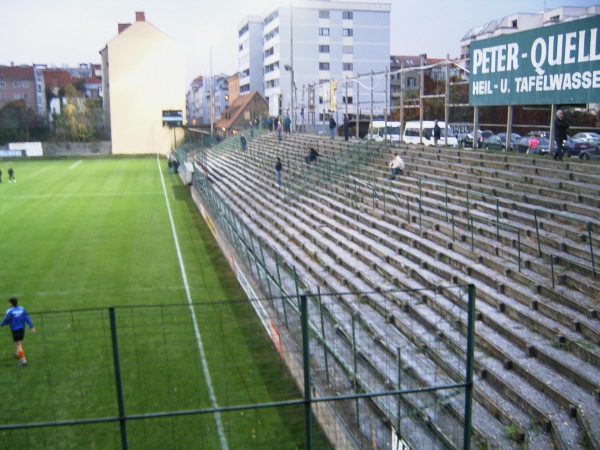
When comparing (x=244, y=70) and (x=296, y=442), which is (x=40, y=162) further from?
(x=296, y=442)

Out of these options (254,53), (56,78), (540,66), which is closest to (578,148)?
(540,66)

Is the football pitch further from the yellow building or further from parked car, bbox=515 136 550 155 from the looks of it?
the yellow building

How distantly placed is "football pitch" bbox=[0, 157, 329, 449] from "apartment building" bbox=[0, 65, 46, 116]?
108140mm

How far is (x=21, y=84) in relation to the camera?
5064 inches

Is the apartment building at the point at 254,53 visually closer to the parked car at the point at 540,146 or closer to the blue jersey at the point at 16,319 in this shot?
the parked car at the point at 540,146

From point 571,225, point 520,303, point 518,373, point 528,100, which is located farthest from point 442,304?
point 528,100

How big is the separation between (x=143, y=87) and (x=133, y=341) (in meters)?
64.5

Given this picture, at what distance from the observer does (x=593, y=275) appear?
10.3 m

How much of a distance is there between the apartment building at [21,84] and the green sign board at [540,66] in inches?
4826

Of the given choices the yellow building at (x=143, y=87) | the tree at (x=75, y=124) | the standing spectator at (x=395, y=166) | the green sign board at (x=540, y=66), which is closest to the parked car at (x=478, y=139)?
the standing spectator at (x=395, y=166)

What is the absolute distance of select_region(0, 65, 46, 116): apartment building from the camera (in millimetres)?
127125

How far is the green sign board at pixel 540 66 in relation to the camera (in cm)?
1542

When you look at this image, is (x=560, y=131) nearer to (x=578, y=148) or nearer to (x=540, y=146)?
(x=578, y=148)

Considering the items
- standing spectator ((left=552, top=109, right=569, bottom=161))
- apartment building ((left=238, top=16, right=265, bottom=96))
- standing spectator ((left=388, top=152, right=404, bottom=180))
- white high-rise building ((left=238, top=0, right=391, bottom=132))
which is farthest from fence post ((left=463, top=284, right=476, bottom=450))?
apartment building ((left=238, top=16, right=265, bottom=96))
